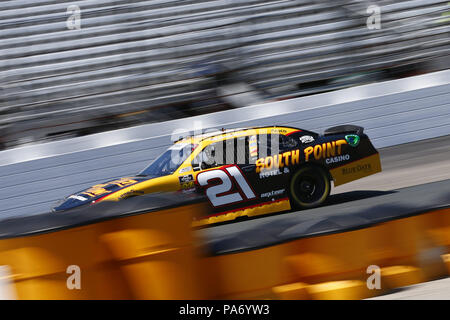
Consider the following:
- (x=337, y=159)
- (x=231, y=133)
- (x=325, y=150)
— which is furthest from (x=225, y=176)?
(x=337, y=159)

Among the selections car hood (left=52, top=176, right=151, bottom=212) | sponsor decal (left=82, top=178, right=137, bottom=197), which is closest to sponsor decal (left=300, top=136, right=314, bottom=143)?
car hood (left=52, top=176, right=151, bottom=212)

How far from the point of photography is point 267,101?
1120 cm

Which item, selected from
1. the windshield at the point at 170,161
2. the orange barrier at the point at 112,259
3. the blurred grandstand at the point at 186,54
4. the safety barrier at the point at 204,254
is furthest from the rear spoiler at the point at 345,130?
the orange barrier at the point at 112,259

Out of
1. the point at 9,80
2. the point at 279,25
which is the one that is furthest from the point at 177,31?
the point at 9,80

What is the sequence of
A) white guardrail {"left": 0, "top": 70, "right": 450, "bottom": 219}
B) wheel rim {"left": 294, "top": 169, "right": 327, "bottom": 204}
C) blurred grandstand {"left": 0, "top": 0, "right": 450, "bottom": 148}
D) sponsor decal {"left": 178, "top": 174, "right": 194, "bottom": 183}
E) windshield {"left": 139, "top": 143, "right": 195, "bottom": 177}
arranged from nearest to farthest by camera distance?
sponsor decal {"left": 178, "top": 174, "right": 194, "bottom": 183}, windshield {"left": 139, "top": 143, "right": 195, "bottom": 177}, wheel rim {"left": 294, "top": 169, "right": 327, "bottom": 204}, white guardrail {"left": 0, "top": 70, "right": 450, "bottom": 219}, blurred grandstand {"left": 0, "top": 0, "right": 450, "bottom": 148}

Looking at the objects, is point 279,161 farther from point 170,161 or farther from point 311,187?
point 170,161

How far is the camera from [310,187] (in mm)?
7352

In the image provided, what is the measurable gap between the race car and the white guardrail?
246 centimetres

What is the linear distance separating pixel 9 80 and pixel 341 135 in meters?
6.39

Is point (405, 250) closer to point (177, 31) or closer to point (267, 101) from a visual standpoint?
point (267, 101)

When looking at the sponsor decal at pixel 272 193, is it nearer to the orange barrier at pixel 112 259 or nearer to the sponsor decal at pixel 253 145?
the sponsor decal at pixel 253 145

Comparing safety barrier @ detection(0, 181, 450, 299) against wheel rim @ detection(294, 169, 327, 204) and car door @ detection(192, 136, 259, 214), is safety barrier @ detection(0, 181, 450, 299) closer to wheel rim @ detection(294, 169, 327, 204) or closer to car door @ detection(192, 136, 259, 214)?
car door @ detection(192, 136, 259, 214)

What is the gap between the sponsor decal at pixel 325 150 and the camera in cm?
729

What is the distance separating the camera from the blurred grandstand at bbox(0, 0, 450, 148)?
35.6 ft
